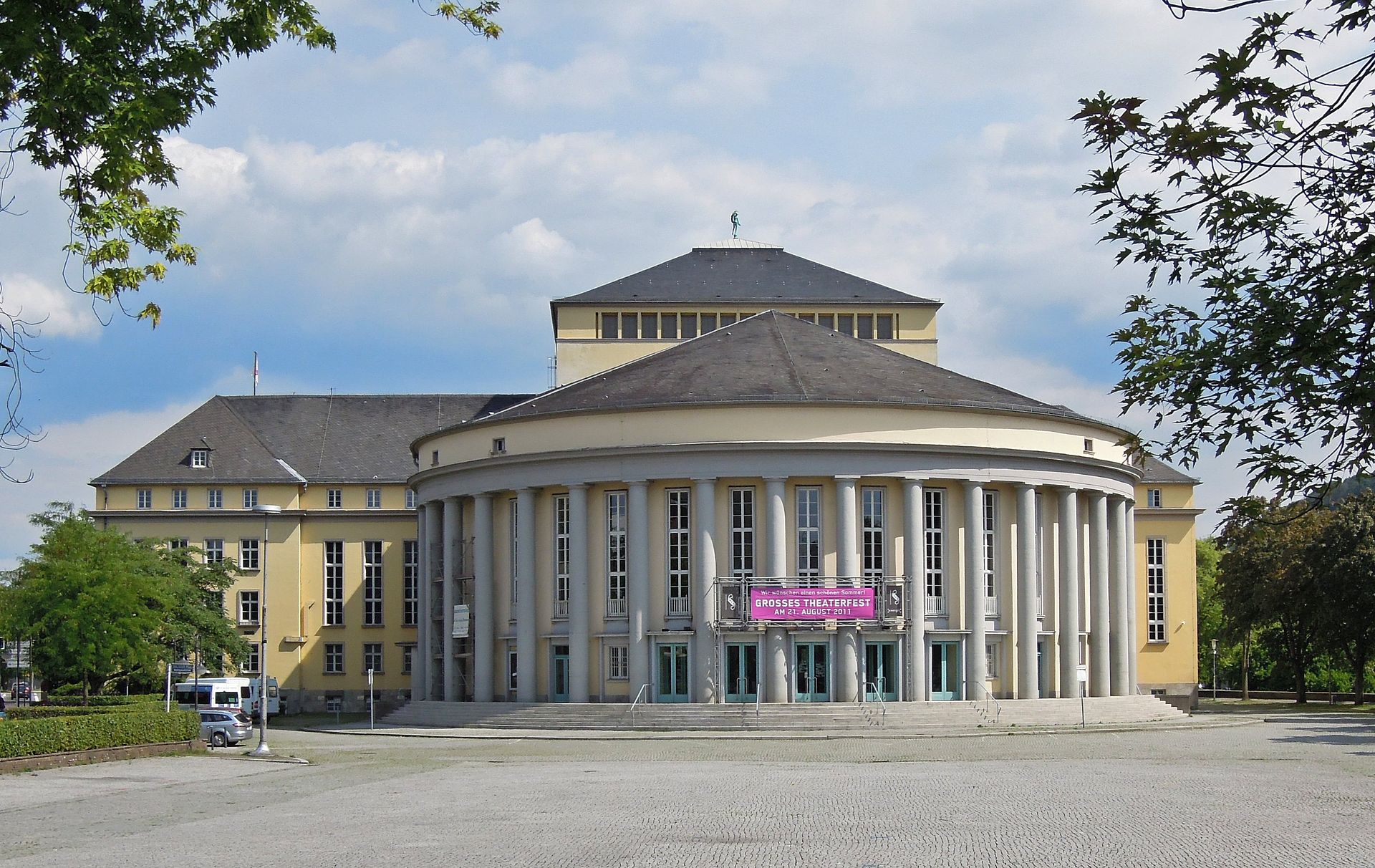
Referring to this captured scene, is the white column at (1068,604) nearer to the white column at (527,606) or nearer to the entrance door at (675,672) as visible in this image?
the entrance door at (675,672)

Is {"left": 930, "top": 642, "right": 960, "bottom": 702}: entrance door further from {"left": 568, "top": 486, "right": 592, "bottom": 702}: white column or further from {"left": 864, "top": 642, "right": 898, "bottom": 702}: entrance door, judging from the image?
{"left": 568, "top": 486, "right": 592, "bottom": 702}: white column

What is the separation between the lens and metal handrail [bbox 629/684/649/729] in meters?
52.9

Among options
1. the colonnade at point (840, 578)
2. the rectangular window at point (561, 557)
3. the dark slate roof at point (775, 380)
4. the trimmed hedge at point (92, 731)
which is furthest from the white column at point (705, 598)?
the trimmed hedge at point (92, 731)

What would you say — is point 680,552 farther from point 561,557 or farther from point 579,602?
point 561,557

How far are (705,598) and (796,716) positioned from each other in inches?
214

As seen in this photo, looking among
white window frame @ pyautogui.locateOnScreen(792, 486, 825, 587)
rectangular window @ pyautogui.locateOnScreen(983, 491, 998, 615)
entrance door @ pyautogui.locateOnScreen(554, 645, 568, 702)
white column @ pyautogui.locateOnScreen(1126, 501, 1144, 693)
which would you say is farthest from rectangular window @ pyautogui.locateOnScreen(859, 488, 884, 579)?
white column @ pyautogui.locateOnScreen(1126, 501, 1144, 693)

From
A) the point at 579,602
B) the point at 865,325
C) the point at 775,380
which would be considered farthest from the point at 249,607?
the point at 775,380

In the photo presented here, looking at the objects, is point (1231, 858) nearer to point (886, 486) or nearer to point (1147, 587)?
point (886, 486)

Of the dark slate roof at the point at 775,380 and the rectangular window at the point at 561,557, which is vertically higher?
the dark slate roof at the point at 775,380

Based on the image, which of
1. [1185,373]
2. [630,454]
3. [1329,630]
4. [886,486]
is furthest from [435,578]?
[1185,373]

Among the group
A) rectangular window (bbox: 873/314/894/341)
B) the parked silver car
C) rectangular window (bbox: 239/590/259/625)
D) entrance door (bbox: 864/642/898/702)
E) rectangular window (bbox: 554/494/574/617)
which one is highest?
rectangular window (bbox: 873/314/894/341)

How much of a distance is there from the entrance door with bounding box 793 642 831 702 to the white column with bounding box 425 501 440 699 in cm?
1635

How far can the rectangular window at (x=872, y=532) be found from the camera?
55906mm

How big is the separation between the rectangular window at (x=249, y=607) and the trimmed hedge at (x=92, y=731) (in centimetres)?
3612
